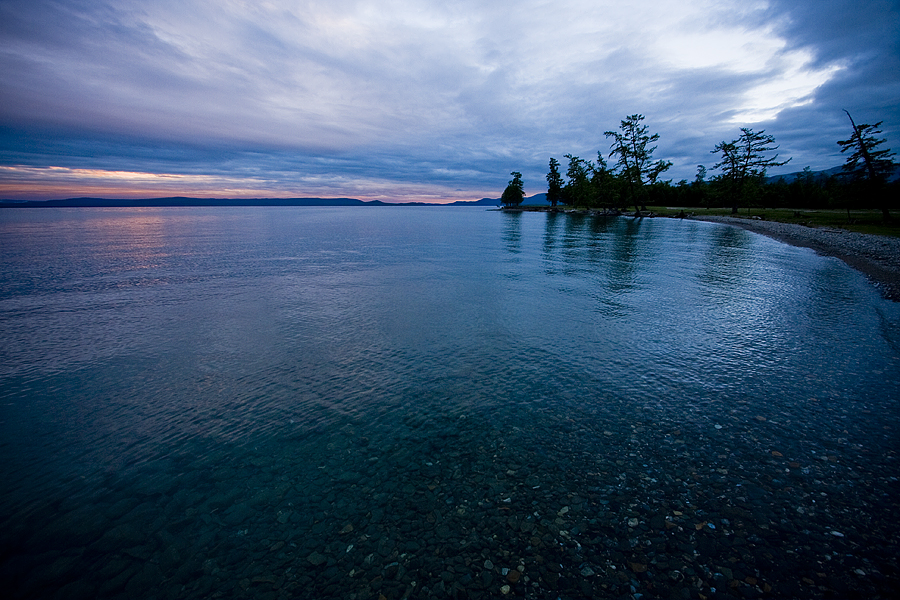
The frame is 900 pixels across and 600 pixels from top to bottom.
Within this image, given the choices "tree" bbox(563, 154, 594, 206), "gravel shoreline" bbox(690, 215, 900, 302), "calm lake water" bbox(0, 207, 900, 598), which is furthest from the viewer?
"tree" bbox(563, 154, 594, 206)

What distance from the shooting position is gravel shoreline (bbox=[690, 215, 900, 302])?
27914 millimetres

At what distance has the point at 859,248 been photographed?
41.9 meters

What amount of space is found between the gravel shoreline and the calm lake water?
11.3 m

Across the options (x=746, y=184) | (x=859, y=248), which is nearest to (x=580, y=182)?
(x=746, y=184)

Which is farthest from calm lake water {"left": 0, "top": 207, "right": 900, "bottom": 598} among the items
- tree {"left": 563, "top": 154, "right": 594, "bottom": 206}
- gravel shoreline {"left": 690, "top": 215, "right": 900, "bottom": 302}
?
tree {"left": 563, "top": 154, "right": 594, "bottom": 206}

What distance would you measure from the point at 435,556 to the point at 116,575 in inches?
232

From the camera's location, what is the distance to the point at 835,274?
3094 cm

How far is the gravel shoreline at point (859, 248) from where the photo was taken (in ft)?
91.6

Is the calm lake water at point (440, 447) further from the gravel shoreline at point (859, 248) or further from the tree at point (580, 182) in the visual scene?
the tree at point (580, 182)

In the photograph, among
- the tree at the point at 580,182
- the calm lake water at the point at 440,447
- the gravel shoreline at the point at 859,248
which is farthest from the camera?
the tree at the point at 580,182

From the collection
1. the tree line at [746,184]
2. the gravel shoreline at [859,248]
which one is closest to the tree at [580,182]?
the tree line at [746,184]

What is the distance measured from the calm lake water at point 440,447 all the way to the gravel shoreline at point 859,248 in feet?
37.1

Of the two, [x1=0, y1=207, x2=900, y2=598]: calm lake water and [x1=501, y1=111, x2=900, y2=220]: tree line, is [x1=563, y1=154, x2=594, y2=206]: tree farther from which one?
[x1=0, y1=207, x2=900, y2=598]: calm lake water

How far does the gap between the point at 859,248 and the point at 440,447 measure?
58.3 metres
